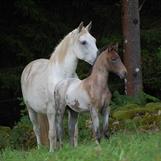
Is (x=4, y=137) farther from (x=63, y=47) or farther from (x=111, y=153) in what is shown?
(x=111, y=153)

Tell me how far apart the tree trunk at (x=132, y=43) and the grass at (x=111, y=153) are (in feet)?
23.8

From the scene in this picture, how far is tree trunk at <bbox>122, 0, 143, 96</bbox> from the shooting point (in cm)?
1577

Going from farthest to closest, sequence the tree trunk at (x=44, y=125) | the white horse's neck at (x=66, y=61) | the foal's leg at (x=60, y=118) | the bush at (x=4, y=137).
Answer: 1. the bush at (x=4, y=137)
2. the tree trunk at (x=44, y=125)
3. the white horse's neck at (x=66, y=61)
4. the foal's leg at (x=60, y=118)

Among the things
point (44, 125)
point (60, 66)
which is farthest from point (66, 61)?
point (44, 125)

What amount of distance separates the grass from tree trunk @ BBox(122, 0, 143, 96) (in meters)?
7.27

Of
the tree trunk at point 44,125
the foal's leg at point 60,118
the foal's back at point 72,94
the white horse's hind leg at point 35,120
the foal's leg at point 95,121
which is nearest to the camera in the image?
the foal's leg at point 95,121

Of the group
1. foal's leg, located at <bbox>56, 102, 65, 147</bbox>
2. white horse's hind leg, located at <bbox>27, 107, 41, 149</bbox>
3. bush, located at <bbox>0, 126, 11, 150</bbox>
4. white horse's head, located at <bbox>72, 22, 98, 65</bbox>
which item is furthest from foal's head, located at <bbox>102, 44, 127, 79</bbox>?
bush, located at <bbox>0, 126, 11, 150</bbox>

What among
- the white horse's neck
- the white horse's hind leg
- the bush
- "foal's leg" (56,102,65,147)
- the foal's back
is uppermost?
the white horse's neck

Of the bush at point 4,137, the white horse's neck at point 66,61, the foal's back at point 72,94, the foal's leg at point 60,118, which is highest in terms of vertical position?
the white horse's neck at point 66,61

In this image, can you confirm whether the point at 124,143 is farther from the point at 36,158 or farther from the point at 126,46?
the point at 126,46

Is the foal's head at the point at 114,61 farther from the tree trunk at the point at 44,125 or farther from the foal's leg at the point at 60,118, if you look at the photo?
the tree trunk at the point at 44,125

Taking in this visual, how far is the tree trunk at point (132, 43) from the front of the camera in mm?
15773

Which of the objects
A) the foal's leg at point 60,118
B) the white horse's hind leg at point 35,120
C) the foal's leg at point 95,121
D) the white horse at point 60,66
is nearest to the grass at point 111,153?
the foal's leg at point 95,121

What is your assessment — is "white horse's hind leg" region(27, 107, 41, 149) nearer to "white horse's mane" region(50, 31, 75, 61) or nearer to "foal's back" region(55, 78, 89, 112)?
"white horse's mane" region(50, 31, 75, 61)
